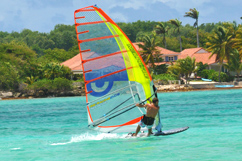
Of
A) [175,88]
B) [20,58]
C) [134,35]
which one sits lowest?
[175,88]

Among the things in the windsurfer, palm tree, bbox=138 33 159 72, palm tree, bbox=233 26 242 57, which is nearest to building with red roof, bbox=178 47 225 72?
palm tree, bbox=233 26 242 57

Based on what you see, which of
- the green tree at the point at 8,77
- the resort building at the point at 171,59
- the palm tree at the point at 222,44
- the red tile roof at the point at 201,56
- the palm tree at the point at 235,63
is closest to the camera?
the green tree at the point at 8,77

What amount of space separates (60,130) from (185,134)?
17.9ft

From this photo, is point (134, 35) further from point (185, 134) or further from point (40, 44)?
point (185, 134)

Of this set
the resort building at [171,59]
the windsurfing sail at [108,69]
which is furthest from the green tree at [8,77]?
the windsurfing sail at [108,69]

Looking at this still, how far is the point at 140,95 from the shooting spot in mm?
10617

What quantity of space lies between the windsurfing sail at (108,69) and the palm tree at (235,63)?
42295 millimetres

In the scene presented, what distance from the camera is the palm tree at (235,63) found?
5066 centimetres

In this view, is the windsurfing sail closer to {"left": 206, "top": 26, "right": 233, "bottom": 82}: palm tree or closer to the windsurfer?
the windsurfer

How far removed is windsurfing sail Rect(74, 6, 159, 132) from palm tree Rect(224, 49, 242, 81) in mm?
42295

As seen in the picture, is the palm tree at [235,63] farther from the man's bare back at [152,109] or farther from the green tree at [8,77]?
the man's bare back at [152,109]

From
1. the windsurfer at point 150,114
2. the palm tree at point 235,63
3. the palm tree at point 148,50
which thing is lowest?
the windsurfer at point 150,114

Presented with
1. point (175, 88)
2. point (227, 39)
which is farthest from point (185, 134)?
point (227, 39)

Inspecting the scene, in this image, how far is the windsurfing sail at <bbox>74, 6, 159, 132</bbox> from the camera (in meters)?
10.2
